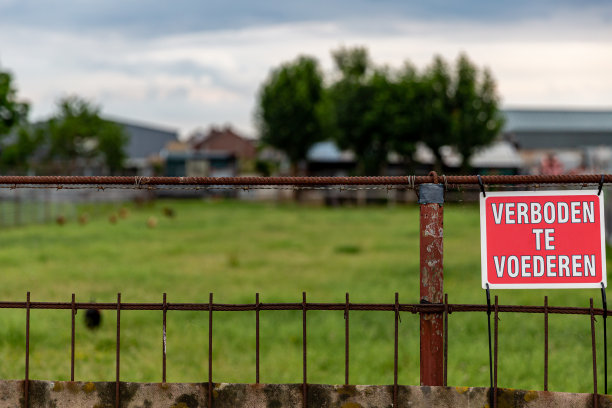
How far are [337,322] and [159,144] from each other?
319 feet

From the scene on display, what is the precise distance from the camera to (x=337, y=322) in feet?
34.4

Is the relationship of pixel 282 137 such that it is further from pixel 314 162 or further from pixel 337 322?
pixel 337 322

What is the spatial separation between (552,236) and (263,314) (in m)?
7.80

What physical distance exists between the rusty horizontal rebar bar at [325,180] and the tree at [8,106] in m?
8.37

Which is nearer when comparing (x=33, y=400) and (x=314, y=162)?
(x=33, y=400)

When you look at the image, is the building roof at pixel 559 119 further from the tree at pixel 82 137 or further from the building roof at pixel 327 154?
the tree at pixel 82 137

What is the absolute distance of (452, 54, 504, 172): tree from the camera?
158 ft

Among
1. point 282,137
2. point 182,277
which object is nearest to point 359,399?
point 182,277

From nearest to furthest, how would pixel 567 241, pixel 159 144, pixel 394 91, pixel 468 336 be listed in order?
pixel 567 241, pixel 468 336, pixel 394 91, pixel 159 144

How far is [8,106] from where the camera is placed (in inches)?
488

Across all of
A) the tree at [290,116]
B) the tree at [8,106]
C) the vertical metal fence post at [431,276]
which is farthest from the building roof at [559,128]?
the vertical metal fence post at [431,276]

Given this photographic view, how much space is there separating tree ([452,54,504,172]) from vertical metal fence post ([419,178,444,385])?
44836 millimetres

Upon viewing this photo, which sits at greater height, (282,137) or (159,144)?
(159,144)

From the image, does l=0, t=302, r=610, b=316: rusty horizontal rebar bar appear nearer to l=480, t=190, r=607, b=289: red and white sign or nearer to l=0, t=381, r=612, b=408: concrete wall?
l=480, t=190, r=607, b=289: red and white sign
